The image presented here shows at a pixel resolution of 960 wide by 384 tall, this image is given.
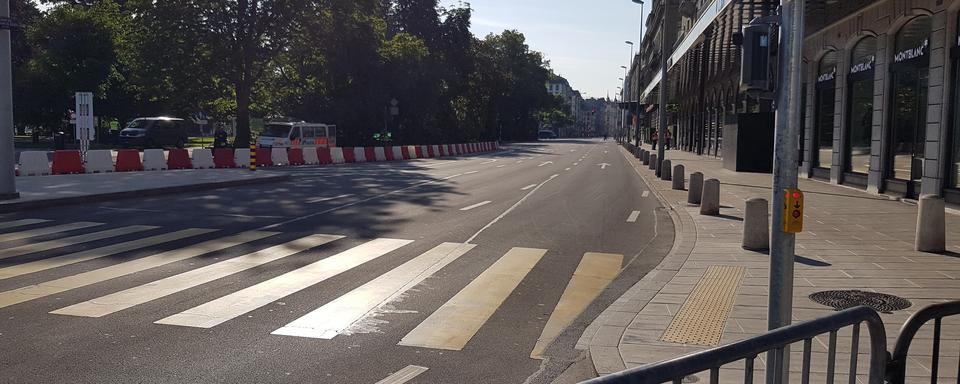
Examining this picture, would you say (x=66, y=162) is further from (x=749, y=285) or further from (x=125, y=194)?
(x=749, y=285)

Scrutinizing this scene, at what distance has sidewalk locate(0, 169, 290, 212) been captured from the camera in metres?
15.5

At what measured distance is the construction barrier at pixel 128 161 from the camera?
25.8 metres

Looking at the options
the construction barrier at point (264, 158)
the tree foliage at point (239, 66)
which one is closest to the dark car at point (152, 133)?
the tree foliage at point (239, 66)

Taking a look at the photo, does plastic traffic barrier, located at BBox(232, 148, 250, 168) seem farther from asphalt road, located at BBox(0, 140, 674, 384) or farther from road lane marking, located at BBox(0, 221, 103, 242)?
road lane marking, located at BBox(0, 221, 103, 242)

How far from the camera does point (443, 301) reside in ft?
25.2

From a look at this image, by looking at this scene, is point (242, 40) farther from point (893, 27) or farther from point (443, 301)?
point (443, 301)

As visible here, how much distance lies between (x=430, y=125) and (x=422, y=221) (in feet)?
161

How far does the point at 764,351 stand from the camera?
10.6 ft

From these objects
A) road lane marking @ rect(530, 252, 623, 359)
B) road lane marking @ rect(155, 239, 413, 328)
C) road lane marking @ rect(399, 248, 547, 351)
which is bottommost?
road lane marking @ rect(530, 252, 623, 359)

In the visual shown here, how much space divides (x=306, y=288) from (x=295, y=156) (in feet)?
87.0

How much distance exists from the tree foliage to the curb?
70.4 ft

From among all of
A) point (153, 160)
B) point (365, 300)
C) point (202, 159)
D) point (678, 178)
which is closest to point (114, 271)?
point (365, 300)

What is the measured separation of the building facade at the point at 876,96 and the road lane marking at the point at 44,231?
11775mm

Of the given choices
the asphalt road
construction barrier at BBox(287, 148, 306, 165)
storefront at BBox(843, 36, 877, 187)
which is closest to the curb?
the asphalt road
